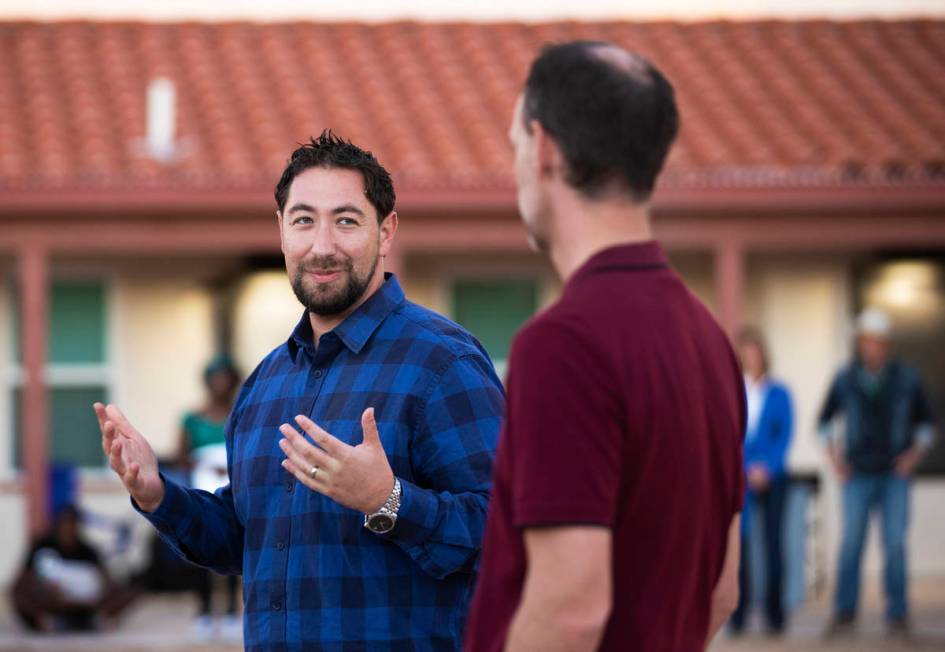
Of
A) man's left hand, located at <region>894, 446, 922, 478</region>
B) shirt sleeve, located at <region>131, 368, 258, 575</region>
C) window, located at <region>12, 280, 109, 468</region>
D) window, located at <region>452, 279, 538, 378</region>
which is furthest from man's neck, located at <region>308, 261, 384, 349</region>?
window, located at <region>12, 280, 109, 468</region>

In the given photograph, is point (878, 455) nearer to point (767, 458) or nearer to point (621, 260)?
point (767, 458)

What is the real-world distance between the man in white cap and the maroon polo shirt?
310 inches

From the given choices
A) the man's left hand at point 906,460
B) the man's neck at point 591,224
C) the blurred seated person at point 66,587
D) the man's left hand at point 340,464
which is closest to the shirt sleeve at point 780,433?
the man's left hand at point 906,460

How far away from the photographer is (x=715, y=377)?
230 centimetres

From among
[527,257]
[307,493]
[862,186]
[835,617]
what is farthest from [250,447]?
[527,257]

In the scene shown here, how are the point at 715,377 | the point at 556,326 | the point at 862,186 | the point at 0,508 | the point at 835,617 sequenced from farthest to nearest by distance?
the point at 0,508
the point at 862,186
the point at 835,617
the point at 715,377
the point at 556,326

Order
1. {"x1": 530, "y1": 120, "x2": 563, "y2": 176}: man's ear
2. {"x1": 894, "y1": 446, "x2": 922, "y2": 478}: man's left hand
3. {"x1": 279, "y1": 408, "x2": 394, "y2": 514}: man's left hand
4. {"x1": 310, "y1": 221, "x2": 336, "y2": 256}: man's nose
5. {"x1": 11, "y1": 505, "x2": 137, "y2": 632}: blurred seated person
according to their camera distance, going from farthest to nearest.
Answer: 1. {"x1": 11, "y1": 505, "x2": 137, "y2": 632}: blurred seated person
2. {"x1": 894, "y1": 446, "x2": 922, "y2": 478}: man's left hand
3. {"x1": 310, "y1": 221, "x2": 336, "y2": 256}: man's nose
4. {"x1": 279, "y1": 408, "x2": 394, "y2": 514}: man's left hand
5. {"x1": 530, "y1": 120, "x2": 563, "y2": 176}: man's ear

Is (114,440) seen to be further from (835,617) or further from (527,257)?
(527,257)

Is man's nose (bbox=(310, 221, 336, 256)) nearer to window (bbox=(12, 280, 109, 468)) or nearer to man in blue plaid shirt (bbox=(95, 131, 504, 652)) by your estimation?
man in blue plaid shirt (bbox=(95, 131, 504, 652))

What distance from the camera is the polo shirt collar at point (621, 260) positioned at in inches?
87.7

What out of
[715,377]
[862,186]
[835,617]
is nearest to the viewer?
[715,377]

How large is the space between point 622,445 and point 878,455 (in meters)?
8.13

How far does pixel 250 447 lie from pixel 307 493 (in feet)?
0.76

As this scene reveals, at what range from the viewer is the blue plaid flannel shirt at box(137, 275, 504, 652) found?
321cm
